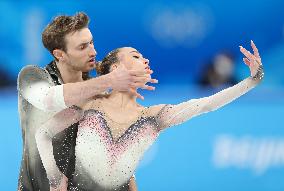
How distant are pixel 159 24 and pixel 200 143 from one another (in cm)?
358

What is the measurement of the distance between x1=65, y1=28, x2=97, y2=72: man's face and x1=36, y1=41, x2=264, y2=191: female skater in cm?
17

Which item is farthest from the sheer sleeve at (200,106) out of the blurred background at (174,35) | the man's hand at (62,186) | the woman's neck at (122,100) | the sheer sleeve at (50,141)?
the blurred background at (174,35)

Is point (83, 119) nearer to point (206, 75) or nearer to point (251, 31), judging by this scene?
point (206, 75)

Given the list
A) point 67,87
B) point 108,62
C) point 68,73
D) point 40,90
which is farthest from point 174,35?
point 67,87

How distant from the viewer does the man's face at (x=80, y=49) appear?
180 inches

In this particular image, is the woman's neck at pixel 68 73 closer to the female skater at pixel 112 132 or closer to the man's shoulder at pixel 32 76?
the man's shoulder at pixel 32 76

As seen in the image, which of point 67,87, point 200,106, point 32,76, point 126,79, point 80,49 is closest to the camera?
point 126,79

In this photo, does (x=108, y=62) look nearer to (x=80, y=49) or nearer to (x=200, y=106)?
(x=80, y=49)

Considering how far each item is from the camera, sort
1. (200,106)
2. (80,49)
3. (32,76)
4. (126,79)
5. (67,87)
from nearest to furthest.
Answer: (126,79) < (67,87) < (200,106) < (32,76) < (80,49)

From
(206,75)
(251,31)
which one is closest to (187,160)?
(206,75)

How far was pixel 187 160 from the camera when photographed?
7.36 metres

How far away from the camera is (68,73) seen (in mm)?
4668

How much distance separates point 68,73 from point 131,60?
45 centimetres

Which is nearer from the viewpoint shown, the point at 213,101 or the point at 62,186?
the point at 213,101
